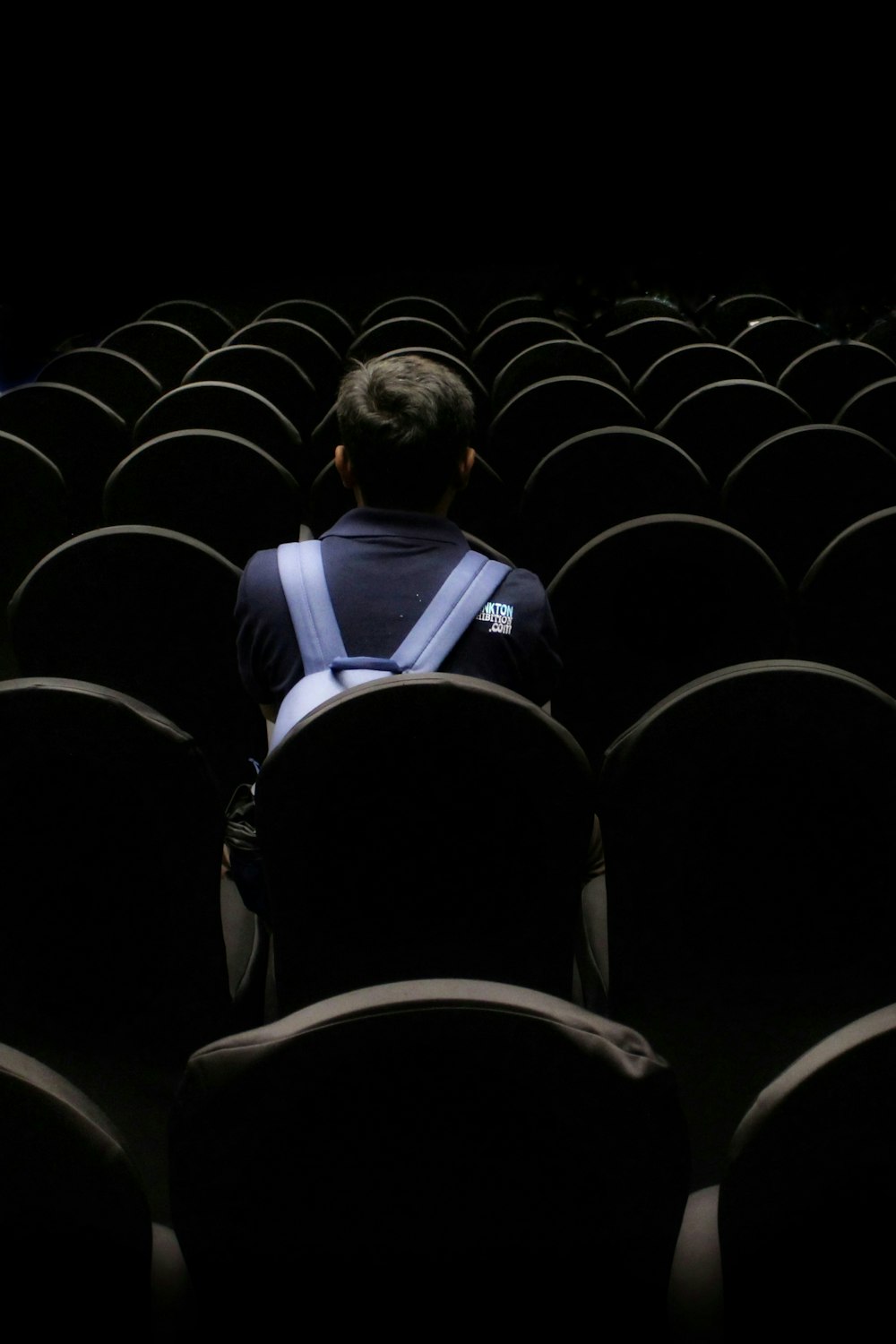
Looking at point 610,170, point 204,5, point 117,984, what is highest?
point 204,5

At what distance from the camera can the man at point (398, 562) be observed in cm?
151

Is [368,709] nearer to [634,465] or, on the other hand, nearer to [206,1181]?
[206,1181]

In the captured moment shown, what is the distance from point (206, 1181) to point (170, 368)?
15.7ft

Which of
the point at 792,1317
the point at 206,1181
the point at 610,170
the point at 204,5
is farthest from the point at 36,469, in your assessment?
the point at 610,170

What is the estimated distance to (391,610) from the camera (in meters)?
1.51

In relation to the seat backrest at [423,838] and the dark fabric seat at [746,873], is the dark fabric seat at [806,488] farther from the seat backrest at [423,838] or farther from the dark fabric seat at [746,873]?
the seat backrest at [423,838]

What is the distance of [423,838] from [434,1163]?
479mm

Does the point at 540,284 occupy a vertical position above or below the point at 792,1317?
above

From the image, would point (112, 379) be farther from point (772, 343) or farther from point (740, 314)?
point (740, 314)

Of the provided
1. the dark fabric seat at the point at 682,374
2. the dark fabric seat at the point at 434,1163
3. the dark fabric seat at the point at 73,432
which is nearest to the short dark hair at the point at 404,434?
the dark fabric seat at the point at 434,1163

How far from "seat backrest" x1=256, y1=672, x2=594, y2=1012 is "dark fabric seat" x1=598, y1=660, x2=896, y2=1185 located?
10 centimetres

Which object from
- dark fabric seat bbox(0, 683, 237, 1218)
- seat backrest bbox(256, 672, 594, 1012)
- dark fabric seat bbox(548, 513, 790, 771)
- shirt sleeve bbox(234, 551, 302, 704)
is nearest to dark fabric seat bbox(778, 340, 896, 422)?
dark fabric seat bbox(548, 513, 790, 771)

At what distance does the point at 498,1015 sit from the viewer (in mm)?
675

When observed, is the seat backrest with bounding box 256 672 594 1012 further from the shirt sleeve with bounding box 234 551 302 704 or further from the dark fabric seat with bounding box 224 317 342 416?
the dark fabric seat with bounding box 224 317 342 416
